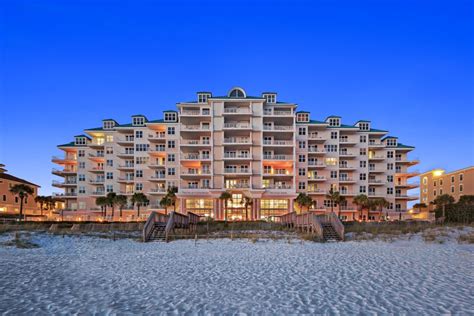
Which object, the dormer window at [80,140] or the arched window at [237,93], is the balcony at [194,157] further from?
the dormer window at [80,140]

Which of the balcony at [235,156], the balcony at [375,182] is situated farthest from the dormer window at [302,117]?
the balcony at [375,182]

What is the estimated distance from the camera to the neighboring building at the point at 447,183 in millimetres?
66375

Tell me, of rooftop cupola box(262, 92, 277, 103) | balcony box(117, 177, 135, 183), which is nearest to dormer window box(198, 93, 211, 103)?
rooftop cupola box(262, 92, 277, 103)

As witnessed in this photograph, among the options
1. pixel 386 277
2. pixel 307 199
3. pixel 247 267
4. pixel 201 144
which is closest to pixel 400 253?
pixel 386 277

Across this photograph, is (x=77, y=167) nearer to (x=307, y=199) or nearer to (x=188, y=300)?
(x=307, y=199)

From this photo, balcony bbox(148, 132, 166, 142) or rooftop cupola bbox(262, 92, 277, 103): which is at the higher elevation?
rooftop cupola bbox(262, 92, 277, 103)

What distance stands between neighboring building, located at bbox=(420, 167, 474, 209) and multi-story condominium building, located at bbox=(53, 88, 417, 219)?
45.3 feet

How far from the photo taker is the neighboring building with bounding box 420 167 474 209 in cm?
6638

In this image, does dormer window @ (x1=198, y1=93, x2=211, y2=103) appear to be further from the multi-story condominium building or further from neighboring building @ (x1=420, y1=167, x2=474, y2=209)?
neighboring building @ (x1=420, y1=167, x2=474, y2=209)

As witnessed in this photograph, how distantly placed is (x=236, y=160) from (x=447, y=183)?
56.2 metres

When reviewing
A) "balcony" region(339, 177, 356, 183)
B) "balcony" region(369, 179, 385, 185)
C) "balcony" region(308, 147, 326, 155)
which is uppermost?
"balcony" region(308, 147, 326, 155)

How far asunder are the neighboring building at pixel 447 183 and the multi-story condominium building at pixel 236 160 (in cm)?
1381

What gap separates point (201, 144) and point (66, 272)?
45685 mm

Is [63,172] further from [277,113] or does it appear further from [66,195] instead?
[277,113]
